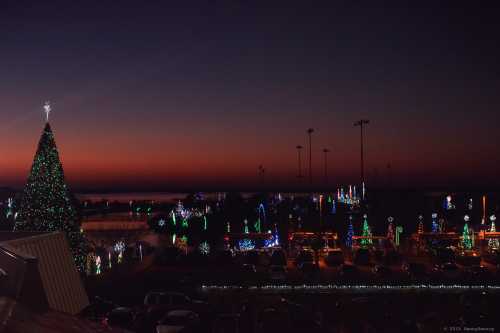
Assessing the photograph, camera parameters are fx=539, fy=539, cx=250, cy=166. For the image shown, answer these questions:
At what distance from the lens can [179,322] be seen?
12.9 meters

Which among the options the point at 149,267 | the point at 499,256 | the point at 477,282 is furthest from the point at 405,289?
the point at 149,267

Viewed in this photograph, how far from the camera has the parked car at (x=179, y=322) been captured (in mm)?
12587

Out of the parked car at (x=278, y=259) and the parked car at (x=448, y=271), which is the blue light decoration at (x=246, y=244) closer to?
the parked car at (x=278, y=259)

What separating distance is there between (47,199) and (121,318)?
17.6ft

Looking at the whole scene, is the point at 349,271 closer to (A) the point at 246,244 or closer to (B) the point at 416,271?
(B) the point at 416,271

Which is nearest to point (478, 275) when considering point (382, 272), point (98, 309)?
point (382, 272)

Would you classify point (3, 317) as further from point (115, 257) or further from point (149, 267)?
point (115, 257)

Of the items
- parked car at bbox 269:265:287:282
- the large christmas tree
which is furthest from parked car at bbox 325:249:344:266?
the large christmas tree

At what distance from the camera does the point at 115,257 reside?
26.9 metres

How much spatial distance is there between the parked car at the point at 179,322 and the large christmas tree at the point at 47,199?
18.3ft

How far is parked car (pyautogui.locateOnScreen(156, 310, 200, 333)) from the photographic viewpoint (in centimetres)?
1259

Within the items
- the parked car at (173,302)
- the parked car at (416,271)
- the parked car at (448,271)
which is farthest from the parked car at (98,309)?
the parked car at (448,271)

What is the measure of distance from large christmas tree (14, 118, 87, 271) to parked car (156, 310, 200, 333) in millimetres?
5564

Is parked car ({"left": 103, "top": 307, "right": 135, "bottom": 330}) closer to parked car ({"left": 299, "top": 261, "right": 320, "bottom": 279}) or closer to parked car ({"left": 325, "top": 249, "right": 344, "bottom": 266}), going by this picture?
parked car ({"left": 299, "top": 261, "right": 320, "bottom": 279})
